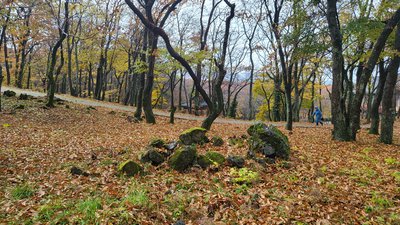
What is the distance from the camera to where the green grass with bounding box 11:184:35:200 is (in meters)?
5.05

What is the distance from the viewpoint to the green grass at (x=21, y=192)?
5055 mm

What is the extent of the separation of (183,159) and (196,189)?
4.43 ft

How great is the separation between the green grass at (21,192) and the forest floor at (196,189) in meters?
0.02

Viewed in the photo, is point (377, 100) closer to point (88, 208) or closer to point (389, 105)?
point (389, 105)

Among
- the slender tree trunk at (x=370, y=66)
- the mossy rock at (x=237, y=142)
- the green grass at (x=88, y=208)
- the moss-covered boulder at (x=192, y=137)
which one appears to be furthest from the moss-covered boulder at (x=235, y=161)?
the slender tree trunk at (x=370, y=66)

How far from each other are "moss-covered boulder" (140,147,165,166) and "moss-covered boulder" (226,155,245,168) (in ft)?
5.78

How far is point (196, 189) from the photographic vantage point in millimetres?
5562

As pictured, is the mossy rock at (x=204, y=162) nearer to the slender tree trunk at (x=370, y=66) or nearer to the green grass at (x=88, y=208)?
the green grass at (x=88, y=208)

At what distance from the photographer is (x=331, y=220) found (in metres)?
4.24

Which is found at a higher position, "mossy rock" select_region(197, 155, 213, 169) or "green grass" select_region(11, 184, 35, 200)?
"mossy rock" select_region(197, 155, 213, 169)

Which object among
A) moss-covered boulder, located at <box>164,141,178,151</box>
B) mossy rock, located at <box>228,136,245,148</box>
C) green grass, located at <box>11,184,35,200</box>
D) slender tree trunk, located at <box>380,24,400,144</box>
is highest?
slender tree trunk, located at <box>380,24,400,144</box>

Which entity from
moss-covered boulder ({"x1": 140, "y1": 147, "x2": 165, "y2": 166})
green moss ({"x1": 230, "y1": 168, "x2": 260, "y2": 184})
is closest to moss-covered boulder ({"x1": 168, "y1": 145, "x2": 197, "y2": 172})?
moss-covered boulder ({"x1": 140, "y1": 147, "x2": 165, "y2": 166})

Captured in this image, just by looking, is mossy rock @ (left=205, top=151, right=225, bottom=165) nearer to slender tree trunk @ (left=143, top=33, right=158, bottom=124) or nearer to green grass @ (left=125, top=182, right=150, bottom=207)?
green grass @ (left=125, top=182, right=150, bottom=207)

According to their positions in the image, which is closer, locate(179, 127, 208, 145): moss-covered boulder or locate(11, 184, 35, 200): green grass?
locate(11, 184, 35, 200): green grass
